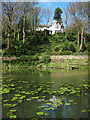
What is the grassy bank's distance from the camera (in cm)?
1483

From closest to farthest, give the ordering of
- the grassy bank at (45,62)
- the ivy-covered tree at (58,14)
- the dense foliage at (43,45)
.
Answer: the grassy bank at (45,62) < the dense foliage at (43,45) < the ivy-covered tree at (58,14)

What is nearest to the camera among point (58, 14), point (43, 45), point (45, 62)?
point (45, 62)

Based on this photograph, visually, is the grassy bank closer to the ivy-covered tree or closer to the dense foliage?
the dense foliage

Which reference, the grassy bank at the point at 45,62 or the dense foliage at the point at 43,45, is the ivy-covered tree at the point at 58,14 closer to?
the dense foliage at the point at 43,45

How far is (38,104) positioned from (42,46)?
19106mm

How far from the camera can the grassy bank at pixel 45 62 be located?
1483cm

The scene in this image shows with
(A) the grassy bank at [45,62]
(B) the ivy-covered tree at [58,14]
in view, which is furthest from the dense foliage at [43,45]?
(B) the ivy-covered tree at [58,14]

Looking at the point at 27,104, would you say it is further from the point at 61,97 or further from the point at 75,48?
the point at 75,48

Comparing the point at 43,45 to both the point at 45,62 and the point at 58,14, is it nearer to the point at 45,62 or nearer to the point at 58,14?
the point at 45,62

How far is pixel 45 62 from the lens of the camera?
51.6 feet

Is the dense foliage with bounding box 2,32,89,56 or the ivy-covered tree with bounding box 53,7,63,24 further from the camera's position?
the ivy-covered tree with bounding box 53,7,63,24

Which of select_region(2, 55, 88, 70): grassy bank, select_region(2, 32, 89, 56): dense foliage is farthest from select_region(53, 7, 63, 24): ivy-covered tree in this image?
select_region(2, 55, 88, 70): grassy bank

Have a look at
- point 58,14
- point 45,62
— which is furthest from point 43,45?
point 58,14

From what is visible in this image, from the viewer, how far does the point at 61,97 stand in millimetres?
4875
